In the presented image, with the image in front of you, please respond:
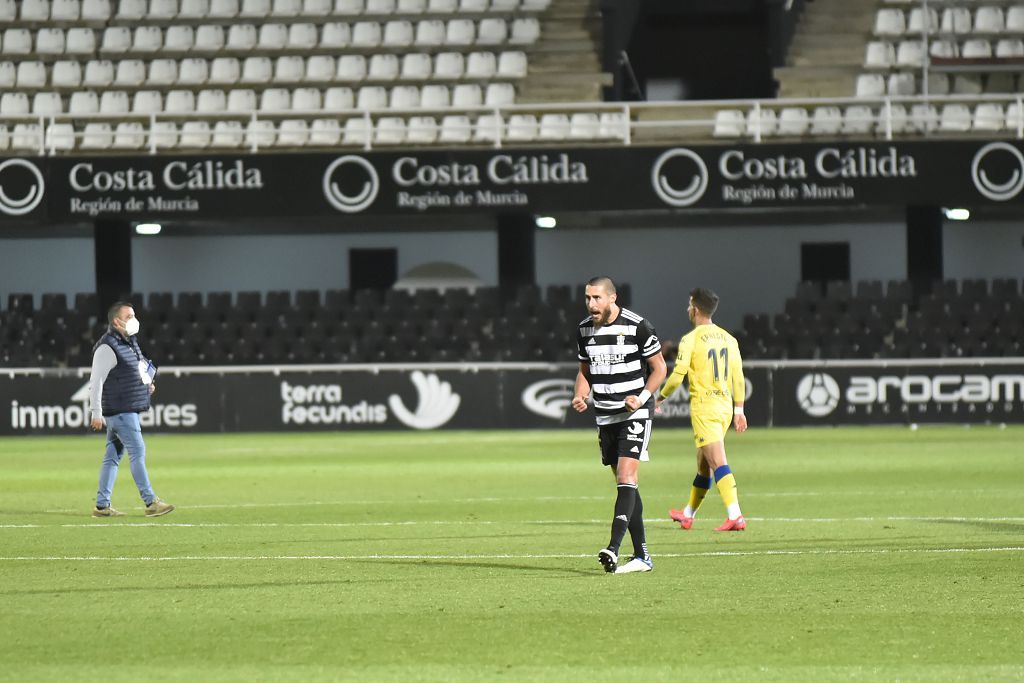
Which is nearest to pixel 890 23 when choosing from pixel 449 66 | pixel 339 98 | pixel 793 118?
pixel 793 118

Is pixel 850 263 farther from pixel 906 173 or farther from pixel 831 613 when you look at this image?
pixel 831 613

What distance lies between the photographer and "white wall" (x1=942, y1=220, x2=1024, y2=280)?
36688 millimetres

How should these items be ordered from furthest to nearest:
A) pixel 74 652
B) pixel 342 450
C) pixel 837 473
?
1. pixel 342 450
2. pixel 837 473
3. pixel 74 652

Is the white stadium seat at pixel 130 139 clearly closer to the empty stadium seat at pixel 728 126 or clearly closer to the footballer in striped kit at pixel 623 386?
the empty stadium seat at pixel 728 126

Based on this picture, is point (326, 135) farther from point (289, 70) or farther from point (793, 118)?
point (793, 118)

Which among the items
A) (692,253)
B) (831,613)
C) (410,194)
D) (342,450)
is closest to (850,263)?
(692,253)

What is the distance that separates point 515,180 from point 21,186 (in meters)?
9.86

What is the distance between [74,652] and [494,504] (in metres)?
8.50

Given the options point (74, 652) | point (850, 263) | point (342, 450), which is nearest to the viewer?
point (74, 652)

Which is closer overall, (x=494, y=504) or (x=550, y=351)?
(x=494, y=504)

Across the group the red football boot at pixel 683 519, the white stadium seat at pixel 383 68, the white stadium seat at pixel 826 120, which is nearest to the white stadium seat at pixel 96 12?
the white stadium seat at pixel 383 68

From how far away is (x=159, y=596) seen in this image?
30.7 ft

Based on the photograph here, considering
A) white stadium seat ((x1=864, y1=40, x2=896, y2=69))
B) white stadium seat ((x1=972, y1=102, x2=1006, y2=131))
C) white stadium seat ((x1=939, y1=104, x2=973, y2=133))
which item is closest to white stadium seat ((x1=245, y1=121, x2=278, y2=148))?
white stadium seat ((x1=864, y1=40, x2=896, y2=69))

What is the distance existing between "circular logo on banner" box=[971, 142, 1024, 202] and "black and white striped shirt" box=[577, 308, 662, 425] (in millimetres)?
22743
